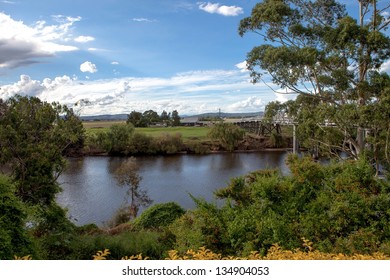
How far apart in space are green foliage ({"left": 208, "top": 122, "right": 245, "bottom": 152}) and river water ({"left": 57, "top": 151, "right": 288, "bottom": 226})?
6.58ft

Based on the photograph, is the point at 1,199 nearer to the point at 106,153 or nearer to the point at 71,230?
the point at 71,230

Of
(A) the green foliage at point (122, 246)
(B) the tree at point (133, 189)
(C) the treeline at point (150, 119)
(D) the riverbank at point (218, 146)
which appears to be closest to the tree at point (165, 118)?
(C) the treeline at point (150, 119)

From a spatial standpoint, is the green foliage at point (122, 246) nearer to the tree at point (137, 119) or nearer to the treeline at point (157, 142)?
the treeline at point (157, 142)

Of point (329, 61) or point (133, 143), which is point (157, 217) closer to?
point (329, 61)

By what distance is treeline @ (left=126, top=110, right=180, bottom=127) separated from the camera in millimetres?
38719

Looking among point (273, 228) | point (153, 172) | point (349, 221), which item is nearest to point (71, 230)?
point (273, 228)

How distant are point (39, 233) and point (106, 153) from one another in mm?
25245

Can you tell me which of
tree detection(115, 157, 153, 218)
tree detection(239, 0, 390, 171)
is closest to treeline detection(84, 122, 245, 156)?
tree detection(115, 157, 153, 218)

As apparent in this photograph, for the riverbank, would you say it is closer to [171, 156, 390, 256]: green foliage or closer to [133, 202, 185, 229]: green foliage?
[133, 202, 185, 229]: green foliage

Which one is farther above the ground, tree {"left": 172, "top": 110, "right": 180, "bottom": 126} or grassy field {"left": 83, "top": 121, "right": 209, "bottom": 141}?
tree {"left": 172, "top": 110, "right": 180, "bottom": 126}

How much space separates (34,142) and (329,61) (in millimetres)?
7306

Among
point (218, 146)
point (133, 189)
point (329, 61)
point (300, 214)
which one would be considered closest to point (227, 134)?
point (218, 146)

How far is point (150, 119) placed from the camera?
3978 centimetres

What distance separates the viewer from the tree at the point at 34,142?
8.60 metres
